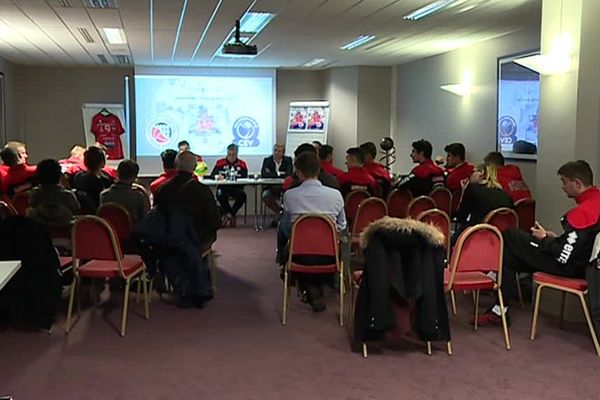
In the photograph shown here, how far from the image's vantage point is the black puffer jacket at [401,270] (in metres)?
3.94

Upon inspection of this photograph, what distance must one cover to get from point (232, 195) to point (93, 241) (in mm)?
5655

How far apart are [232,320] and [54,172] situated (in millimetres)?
2004

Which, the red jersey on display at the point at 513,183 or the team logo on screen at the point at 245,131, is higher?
the team logo on screen at the point at 245,131

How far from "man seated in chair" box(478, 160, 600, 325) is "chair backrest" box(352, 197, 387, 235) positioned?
160 centimetres

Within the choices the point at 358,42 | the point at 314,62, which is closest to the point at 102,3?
the point at 358,42

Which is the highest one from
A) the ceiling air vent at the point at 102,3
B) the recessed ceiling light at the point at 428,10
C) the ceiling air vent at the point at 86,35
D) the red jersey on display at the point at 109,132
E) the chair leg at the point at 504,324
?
the recessed ceiling light at the point at 428,10

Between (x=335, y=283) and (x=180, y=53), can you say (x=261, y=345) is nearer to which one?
(x=335, y=283)

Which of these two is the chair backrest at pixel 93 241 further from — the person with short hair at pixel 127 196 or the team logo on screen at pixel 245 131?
the team logo on screen at pixel 245 131

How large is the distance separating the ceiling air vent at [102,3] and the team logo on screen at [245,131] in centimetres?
603

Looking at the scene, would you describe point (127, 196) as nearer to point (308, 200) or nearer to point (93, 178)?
point (93, 178)

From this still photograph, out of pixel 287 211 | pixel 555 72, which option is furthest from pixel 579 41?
Result: pixel 287 211

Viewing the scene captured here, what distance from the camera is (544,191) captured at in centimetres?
531

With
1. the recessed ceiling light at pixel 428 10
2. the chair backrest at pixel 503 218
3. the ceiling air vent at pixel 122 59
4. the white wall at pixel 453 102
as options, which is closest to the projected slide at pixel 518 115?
the white wall at pixel 453 102

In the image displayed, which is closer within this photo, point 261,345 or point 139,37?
point 261,345
